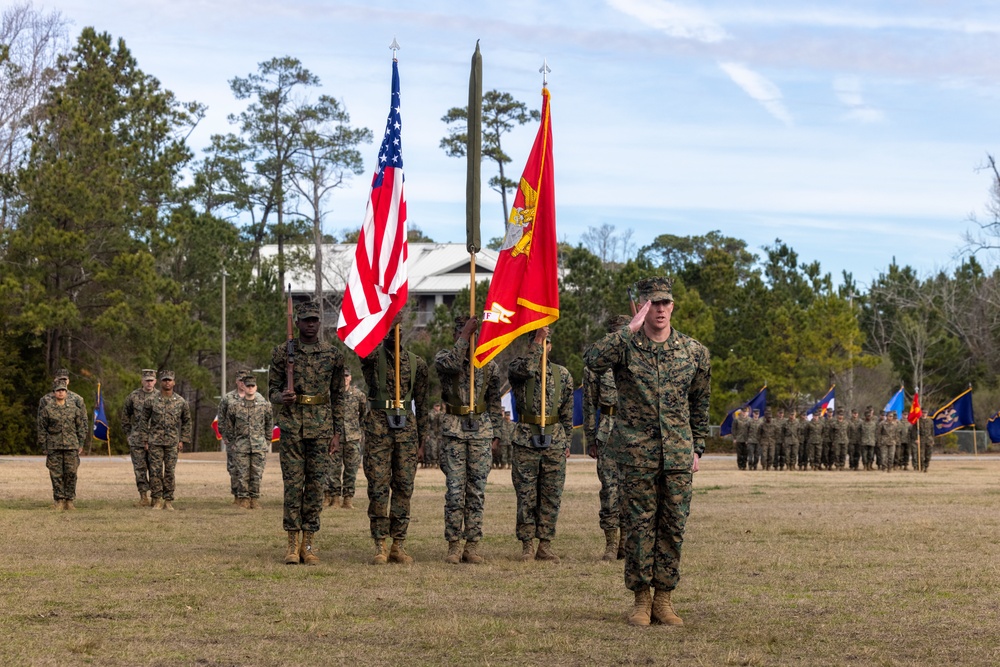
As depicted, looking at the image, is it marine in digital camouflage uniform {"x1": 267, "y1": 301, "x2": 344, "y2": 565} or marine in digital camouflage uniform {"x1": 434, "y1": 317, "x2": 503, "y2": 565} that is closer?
marine in digital camouflage uniform {"x1": 267, "y1": 301, "x2": 344, "y2": 565}

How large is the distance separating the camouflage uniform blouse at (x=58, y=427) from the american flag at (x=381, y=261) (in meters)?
8.43

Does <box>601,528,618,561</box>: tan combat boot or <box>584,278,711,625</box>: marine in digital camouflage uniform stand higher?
<box>584,278,711,625</box>: marine in digital camouflage uniform

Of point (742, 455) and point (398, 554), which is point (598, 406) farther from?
point (742, 455)

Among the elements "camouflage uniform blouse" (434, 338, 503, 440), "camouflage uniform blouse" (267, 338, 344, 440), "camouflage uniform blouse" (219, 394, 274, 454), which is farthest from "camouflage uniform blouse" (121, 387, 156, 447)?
"camouflage uniform blouse" (434, 338, 503, 440)

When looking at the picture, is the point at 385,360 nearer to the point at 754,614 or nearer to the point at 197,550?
the point at 197,550

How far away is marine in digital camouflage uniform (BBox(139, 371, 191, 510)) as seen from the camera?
20.6 m

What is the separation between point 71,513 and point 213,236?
4498 centimetres

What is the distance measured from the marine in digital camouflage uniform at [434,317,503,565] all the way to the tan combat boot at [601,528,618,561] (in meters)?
1.25

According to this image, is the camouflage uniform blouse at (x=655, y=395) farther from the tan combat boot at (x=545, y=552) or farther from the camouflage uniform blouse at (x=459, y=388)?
the tan combat boot at (x=545, y=552)

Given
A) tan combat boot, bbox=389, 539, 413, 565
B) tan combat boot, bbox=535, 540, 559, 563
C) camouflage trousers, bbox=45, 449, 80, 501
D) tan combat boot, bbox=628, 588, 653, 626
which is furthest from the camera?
camouflage trousers, bbox=45, 449, 80, 501

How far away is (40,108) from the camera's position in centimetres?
6006

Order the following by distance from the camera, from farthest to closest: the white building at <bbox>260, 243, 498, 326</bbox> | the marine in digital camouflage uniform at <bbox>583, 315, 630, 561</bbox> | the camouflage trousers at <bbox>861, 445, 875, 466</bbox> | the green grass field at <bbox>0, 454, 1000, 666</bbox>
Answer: the white building at <bbox>260, 243, 498, 326</bbox>
the camouflage trousers at <bbox>861, 445, 875, 466</bbox>
the marine in digital camouflage uniform at <bbox>583, 315, 630, 561</bbox>
the green grass field at <bbox>0, 454, 1000, 666</bbox>

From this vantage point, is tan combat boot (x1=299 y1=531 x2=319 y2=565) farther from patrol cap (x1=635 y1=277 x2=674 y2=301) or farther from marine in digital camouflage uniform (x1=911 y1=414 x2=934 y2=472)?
marine in digital camouflage uniform (x1=911 y1=414 x2=934 y2=472)

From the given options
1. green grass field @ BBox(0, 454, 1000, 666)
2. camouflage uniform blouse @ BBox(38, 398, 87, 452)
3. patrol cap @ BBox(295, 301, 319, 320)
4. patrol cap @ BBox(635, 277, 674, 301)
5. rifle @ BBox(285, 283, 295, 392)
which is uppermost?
patrol cap @ BBox(295, 301, 319, 320)
